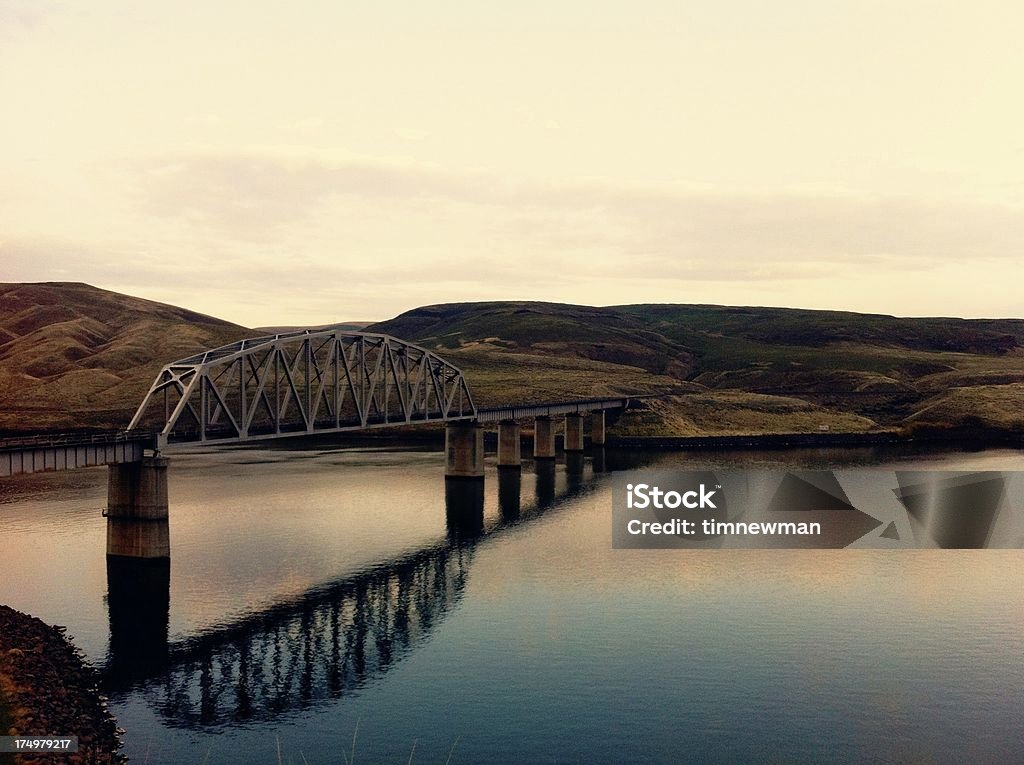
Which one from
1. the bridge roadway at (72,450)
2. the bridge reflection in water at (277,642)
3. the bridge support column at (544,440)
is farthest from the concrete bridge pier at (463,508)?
the bridge support column at (544,440)

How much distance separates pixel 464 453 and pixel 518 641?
83781 mm

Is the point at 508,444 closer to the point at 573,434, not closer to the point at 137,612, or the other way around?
the point at 573,434

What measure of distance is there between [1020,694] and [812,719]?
13.2 meters

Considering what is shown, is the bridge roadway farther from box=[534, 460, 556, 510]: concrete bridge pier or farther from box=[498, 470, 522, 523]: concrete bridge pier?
box=[534, 460, 556, 510]: concrete bridge pier

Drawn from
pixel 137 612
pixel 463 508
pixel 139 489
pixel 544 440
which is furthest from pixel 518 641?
pixel 544 440

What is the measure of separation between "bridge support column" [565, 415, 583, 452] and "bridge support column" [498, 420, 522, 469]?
101ft

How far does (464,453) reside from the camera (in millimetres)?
149750

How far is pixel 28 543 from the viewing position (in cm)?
9350

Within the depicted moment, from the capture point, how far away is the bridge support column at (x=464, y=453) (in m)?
149

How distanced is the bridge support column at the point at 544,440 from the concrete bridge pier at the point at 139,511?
329ft

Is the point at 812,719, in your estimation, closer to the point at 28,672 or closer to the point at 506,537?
the point at 28,672

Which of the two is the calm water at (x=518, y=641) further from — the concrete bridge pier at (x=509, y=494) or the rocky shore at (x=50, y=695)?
the concrete bridge pier at (x=509, y=494)

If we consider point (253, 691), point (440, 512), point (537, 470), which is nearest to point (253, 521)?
point (440, 512)

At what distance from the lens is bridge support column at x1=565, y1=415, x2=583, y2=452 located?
19550cm
